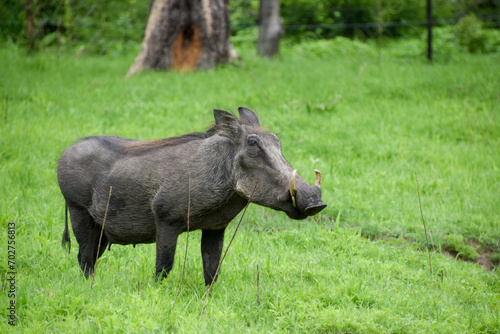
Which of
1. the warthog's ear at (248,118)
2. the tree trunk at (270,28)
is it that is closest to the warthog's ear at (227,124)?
the warthog's ear at (248,118)

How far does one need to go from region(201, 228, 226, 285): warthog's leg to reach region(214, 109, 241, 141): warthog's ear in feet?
2.22

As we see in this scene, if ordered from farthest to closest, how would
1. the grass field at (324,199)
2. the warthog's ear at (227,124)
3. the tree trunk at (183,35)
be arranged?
1. the tree trunk at (183,35)
2. the grass field at (324,199)
3. the warthog's ear at (227,124)

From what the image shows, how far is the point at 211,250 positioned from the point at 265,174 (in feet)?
2.48

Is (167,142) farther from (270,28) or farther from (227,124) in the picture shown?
(270,28)

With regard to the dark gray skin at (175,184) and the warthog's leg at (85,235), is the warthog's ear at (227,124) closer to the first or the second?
the dark gray skin at (175,184)

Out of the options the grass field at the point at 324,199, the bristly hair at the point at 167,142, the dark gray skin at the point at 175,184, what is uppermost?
the bristly hair at the point at 167,142

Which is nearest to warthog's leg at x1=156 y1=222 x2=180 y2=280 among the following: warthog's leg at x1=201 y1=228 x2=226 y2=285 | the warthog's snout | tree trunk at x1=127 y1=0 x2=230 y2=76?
warthog's leg at x1=201 y1=228 x2=226 y2=285

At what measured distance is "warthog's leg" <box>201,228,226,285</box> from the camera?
3.72m

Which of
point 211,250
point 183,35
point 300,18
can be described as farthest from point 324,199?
point 300,18

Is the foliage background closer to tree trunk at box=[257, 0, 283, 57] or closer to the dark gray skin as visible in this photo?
tree trunk at box=[257, 0, 283, 57]

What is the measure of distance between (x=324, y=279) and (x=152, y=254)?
1.37m

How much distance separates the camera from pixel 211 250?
3719 mm

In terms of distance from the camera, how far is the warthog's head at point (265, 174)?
3080mm

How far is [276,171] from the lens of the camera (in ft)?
10.7
